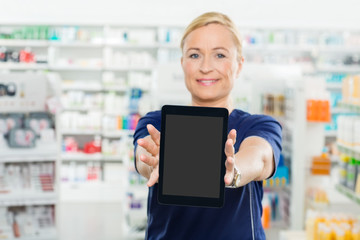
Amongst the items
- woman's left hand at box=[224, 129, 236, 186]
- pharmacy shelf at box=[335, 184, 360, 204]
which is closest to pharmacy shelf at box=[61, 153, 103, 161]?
pharmacy shelf at box=[335, 184, 360, 204]

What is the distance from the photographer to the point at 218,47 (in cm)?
159

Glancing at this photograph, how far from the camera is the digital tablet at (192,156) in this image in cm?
121

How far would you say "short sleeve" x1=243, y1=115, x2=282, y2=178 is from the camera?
4.93ft

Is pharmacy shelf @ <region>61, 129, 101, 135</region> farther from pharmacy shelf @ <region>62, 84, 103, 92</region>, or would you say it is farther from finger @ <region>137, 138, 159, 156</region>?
finger @ <region>137, 138, 159, 156</region>

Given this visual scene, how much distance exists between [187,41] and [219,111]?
0.46m

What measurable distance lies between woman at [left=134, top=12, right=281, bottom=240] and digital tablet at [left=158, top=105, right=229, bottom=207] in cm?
20

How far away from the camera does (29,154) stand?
163 inches

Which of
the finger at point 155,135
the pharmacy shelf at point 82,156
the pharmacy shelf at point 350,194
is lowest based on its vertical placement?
the pharmacy shelf at point 350,194

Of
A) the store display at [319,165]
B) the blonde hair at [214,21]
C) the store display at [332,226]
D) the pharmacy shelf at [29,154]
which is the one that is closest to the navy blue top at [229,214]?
the blonde hair at [214,21]

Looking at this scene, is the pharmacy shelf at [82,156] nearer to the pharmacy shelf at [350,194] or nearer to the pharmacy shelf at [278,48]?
the pharmacy shelf at [278,48]

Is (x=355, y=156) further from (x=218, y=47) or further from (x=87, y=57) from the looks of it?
(x=87, y=57)

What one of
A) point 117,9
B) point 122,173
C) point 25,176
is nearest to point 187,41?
point 25,176

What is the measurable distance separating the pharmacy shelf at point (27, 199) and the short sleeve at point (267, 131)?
298 cm

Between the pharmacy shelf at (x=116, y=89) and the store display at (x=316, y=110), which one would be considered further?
the pharmacy shelf at (x=116, y=89)
